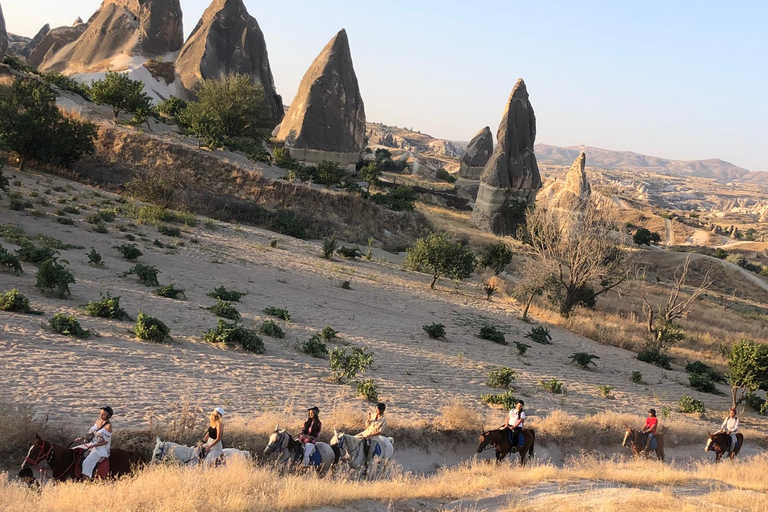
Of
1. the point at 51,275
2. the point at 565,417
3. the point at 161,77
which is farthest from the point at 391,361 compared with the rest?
the point at 161,77

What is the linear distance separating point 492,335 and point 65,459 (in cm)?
1303

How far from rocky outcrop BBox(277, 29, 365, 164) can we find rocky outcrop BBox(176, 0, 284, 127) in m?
10.2

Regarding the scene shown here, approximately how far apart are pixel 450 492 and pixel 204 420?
3.66m

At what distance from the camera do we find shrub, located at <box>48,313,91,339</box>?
9.89 metres

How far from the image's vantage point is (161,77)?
52.4 m

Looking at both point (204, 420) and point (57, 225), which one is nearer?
point (204, 420)

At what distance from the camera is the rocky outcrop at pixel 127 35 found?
5500cm

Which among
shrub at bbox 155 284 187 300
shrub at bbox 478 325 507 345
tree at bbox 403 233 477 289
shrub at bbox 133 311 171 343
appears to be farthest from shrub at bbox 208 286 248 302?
tree at bbox 403 233 477 289

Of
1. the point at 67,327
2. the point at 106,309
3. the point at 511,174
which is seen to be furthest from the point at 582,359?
the point at 511,174

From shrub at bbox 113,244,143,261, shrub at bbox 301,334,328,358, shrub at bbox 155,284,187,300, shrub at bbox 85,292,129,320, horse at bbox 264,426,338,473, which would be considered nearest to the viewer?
horse at bbox 264,426,338,473

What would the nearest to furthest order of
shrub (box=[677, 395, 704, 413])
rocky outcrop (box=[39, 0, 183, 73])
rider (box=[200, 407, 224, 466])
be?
rider (box=[200, 407, 224, 466]) → shrub (box=[677, 395, 704, 413]) → rocky outcrop (box=[39, 0, 183, 73])

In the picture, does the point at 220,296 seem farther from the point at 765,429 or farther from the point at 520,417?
the point at 765,429

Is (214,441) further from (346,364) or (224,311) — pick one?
(224,311)

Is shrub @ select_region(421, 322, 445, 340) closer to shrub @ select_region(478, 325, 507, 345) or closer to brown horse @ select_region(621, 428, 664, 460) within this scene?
shrub @ select_region(478, 325, 507, 345)
